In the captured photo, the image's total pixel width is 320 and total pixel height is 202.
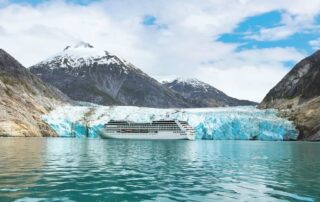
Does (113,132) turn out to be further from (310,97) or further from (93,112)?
(310,97)

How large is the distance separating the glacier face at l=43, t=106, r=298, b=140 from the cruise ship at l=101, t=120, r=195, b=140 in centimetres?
849

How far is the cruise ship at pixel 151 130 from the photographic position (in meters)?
160

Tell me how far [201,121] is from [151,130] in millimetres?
20055

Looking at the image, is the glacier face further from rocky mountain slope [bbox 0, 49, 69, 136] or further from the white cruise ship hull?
the white cruise ship hull

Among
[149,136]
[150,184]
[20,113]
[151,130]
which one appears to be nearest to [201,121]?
[151,130]

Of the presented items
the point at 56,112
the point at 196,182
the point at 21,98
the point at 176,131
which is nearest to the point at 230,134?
the point at 176,131

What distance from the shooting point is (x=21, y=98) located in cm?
18400

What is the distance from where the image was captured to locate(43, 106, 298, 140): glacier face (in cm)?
15738

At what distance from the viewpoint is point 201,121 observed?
169 metres

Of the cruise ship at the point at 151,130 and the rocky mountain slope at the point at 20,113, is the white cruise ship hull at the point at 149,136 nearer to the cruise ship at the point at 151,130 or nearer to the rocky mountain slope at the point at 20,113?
the cruise ship at the point at 151,130

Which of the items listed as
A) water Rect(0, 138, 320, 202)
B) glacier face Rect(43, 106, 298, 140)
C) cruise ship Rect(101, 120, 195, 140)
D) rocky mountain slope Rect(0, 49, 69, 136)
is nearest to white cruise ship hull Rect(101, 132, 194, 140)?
cruise ship Rect(101, 120, 195, 140)

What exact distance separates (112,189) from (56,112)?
16863 centimetres

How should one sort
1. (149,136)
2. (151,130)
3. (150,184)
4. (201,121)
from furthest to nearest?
(201,121), (151,130), (149,136), (150,184)

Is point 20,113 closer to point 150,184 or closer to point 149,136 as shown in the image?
point 149,136
